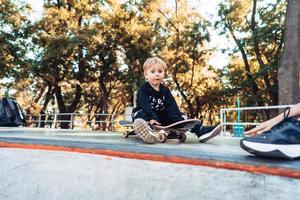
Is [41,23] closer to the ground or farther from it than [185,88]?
farther from it

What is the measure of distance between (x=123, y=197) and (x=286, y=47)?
7.04 meters

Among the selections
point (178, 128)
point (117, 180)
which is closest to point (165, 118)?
point (178, 128)

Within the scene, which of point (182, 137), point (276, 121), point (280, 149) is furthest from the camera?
point (182, 137)

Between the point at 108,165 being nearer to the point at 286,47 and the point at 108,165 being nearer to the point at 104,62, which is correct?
the point at 286,47

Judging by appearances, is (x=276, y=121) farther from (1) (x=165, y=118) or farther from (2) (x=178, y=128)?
(1) (x=165, y=118)

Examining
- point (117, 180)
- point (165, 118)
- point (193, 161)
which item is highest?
point (165, 118)

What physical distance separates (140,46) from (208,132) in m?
14.9

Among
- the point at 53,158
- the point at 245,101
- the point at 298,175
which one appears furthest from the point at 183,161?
the point at 245,101

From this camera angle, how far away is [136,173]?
63.8 inches

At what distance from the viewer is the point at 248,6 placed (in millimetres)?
16125

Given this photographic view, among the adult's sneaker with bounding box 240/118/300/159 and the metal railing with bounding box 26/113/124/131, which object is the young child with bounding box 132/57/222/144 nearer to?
the adult's sneaker with bounding box 240/118/300/159

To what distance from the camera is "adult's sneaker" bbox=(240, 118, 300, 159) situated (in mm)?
1353

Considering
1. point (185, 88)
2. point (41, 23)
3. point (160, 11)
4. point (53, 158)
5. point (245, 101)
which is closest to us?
point (53, 158)

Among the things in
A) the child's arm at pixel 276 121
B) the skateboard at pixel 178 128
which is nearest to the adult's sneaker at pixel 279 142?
the child's arm at pixel 276 121
